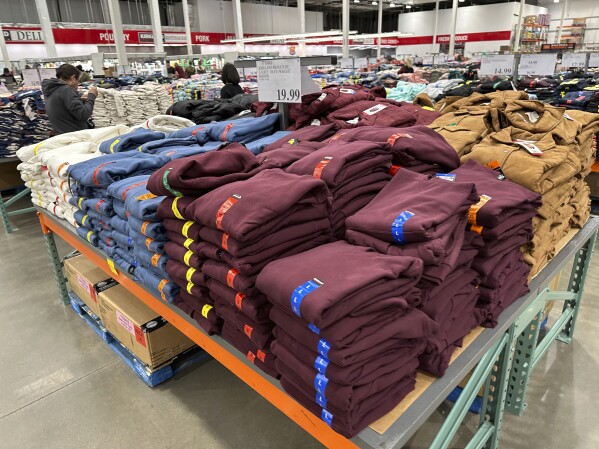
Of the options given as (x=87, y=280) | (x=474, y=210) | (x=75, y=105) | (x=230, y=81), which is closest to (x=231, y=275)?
(x=474, y=210)

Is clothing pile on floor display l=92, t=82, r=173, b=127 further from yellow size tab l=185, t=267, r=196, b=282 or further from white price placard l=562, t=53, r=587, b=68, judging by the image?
white price placard l=562, t=53, r=587, b=68

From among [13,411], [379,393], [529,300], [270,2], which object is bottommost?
[13,411]

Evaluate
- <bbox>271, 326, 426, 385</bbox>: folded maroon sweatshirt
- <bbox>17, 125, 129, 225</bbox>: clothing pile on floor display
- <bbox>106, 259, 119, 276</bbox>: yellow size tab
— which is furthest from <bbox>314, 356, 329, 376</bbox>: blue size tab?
<bbox>17, 125, 129, 225</bbox>: clothing pile on floor display

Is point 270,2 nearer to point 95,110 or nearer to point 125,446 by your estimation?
point 95,110

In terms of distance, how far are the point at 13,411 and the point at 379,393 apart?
2.45 metres

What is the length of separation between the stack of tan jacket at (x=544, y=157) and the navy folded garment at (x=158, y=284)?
1.42 metres

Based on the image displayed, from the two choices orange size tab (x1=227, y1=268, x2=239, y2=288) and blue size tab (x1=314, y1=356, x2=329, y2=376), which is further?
orange size tab (x1=227, y1=268, x2=239, y2=288)

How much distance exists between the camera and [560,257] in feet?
6.99

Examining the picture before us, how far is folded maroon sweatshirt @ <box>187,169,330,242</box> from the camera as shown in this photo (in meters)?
1.29

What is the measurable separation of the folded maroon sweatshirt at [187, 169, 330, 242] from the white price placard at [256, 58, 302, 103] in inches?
45.6

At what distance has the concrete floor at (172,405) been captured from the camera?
2.28 metres

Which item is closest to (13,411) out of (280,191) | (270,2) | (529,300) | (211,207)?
(211,207)

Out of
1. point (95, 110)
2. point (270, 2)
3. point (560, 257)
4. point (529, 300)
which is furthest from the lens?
point (270, 2)

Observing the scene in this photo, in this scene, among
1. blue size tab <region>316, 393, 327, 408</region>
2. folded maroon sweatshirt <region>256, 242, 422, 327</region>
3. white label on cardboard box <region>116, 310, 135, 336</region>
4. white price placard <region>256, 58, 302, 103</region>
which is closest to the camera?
folded maroon sweatshirt <region>256, 242, 422, 327</region>
